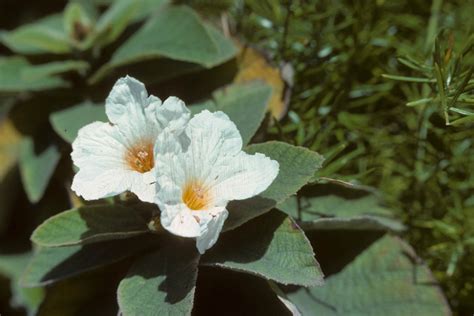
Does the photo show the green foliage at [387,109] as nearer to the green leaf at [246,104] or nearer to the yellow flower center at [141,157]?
the green leaf at [246,104]

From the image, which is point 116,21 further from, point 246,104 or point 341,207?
point 341,207

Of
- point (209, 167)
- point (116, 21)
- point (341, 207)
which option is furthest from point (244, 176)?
point (116, 21)

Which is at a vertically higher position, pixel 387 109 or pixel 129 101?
pixel 129 101

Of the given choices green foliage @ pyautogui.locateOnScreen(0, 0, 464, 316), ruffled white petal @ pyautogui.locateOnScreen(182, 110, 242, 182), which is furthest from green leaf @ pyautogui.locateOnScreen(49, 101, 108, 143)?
ruffled white petal @ pyautogui.locateOnScreen(182, 110, 242, 182)

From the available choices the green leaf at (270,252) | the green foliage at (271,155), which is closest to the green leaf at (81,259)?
the green foliage at (271,155)

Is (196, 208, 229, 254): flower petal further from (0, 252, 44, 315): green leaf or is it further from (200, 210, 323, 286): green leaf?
(0, 252, 44, 315): green leaf
